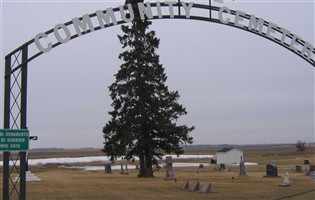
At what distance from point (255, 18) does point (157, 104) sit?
90.6 ft

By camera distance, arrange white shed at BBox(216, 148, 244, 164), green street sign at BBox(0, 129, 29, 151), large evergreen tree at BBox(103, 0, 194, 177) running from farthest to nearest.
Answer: white shed at BBox(216, 148, 244, 164)
large evergreen tree at BBox(103, 0, 194, 177)
green street sign at BBox(0, 129, 29, 151)

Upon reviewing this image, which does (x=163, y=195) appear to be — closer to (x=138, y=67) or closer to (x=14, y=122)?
(x=14, y=122)

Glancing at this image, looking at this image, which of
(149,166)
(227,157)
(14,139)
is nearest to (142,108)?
(149,166)

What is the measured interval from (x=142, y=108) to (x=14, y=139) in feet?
95.5

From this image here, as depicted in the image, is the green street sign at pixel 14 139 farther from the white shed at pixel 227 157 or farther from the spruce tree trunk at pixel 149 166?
the white shed at pixel 227 157

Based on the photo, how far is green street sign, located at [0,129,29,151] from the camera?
15.3m

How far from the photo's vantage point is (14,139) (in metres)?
15.4

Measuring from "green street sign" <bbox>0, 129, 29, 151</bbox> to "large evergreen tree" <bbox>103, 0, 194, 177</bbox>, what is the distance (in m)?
28.4

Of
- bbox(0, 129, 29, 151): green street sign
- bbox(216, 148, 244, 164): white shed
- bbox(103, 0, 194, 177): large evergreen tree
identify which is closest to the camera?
bbox(0, 129, 29, 151): green street sign

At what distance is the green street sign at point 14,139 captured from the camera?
15273 millimetres

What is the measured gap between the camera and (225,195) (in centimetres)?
2555

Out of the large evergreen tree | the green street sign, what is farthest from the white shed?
the green street sign

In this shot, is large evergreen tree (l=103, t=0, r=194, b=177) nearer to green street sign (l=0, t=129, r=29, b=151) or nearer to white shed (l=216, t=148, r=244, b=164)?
green street sign (l=0, t=129, r=29, b=151)

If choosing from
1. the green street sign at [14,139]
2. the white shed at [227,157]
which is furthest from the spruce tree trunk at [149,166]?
the white shed at [227,157]
